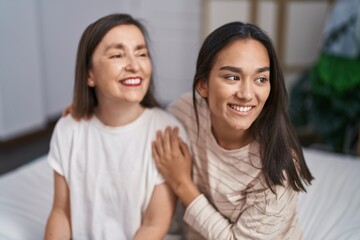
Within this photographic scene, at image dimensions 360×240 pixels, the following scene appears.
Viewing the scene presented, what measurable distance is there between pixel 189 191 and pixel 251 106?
12.7 inches

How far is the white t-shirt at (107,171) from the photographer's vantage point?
1237 millimetres

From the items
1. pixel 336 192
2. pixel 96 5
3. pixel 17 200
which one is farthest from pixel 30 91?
pixel 336 192

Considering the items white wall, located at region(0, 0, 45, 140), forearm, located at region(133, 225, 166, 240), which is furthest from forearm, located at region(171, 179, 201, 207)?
white wall, located at region(0, 0, 45, 140)

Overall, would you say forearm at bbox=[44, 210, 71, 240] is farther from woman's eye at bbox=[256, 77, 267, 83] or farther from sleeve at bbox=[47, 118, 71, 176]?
woman's eye at bbox=[256, 77, 267, 83]

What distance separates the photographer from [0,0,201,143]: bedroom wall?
350 cm

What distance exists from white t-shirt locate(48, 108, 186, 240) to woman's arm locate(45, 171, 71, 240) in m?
0.02

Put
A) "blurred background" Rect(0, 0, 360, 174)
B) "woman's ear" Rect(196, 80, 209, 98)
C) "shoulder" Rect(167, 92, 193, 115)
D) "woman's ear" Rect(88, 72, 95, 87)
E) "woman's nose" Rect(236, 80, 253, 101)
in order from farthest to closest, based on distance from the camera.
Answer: "blurred background" Rect(0, 0, 360, 174)
"shoulder" Rect(167, 92, 193, 115)
"woman's ear" Rect(88, 72, 95, 87)
"woman's ear" Rect(196, 80, 209, 98)
"woman's nose" Rect(236, 80, 253, 101)

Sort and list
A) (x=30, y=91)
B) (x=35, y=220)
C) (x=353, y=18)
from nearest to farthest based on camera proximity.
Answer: (x=35, y=220) → (x=353, y=18) → (x=30, y=91)

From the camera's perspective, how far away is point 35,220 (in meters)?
1.49

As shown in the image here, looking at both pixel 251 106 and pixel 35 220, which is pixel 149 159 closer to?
pixel 251 106

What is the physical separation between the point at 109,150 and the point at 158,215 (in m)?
0.25

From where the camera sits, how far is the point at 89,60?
1212 mm

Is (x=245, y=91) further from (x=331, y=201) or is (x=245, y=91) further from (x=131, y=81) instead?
(x=331, y=201)

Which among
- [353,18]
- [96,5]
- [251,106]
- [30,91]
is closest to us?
[251,106]
